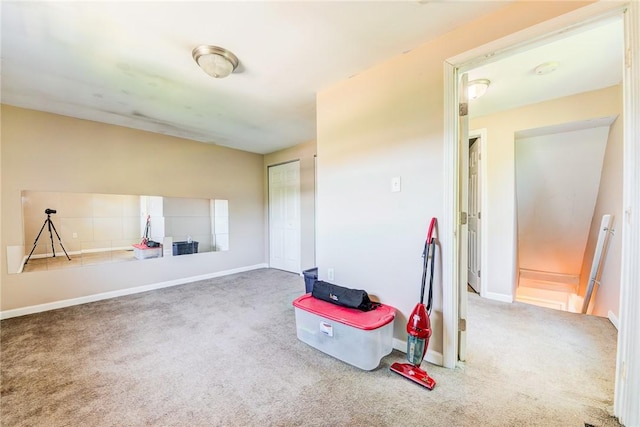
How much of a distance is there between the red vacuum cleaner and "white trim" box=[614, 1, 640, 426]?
91 cm

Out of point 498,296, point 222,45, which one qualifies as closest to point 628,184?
point 498,296

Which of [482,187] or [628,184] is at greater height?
[482,187]

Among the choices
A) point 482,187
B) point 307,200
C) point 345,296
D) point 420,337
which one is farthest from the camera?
point 307,200

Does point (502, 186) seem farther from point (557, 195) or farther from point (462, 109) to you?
point (462, 109)

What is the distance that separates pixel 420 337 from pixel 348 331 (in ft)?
1.64

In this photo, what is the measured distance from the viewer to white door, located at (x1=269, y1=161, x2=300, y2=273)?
15.3 ft

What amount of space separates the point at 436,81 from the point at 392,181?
784 mm

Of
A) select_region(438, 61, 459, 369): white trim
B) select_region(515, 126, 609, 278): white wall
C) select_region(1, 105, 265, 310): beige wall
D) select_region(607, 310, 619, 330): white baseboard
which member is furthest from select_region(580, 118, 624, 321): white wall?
select_region(1, 105, 265, 310): beige wall

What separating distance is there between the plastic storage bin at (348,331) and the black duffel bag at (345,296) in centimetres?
4

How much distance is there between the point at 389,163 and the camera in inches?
80.7

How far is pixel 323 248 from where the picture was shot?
2.53 m

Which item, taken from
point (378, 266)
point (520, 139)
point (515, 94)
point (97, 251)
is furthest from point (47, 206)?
point (520, 139)

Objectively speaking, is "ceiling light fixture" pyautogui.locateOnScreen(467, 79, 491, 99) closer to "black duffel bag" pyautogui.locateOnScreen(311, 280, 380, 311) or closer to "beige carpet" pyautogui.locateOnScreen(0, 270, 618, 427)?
"black duffel bag" pyautogui.locateOnScreen(311, 280, 380, 311)

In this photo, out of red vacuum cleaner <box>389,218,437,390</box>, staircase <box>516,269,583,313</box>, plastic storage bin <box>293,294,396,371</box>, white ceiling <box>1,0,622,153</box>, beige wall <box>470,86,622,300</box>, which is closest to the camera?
white ceiling <box>1,0,622,153</box>
